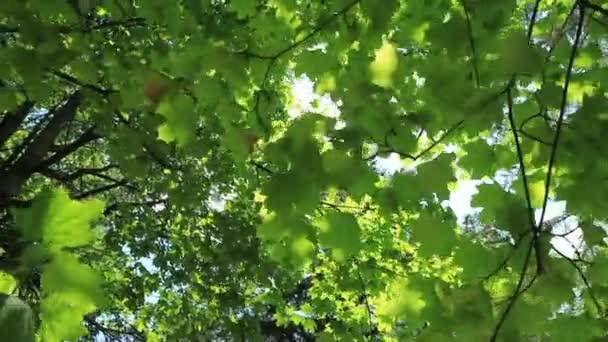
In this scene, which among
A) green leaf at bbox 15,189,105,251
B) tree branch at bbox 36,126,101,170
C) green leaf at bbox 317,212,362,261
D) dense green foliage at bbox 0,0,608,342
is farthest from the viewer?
tree branch at bbox 36,126,101,170

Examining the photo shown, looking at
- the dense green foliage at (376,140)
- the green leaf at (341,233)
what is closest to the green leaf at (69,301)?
the dense green foliage at (376,140)

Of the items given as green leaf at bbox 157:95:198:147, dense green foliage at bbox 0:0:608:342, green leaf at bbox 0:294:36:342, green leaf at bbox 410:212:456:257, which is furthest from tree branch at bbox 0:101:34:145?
green leaf at bbox 0:294:36:342

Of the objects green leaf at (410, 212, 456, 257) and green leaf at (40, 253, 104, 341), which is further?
green leaf at (410, 212, 456, 257)

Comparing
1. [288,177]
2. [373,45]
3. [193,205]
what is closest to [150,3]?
[373,45]

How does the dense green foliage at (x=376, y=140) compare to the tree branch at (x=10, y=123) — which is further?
the tree branch at (x=10, y=123)

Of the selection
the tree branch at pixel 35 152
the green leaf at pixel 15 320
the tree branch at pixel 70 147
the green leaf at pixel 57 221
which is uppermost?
the tree branch at pixel 70 147

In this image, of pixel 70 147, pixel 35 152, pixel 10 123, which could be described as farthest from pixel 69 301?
pixel 70 147

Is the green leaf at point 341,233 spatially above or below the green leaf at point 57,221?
above

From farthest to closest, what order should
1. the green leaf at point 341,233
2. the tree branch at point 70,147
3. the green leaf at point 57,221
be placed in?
the tree branch at point 70,147 < the green leaf at point 341,233 < the green leaf at point 57,221

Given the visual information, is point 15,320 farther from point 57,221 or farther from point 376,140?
point 376,140

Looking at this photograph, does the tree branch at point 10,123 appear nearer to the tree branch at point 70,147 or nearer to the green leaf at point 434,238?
the tree branch at point 70,147

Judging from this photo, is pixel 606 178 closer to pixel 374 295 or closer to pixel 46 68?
pixel 46 68

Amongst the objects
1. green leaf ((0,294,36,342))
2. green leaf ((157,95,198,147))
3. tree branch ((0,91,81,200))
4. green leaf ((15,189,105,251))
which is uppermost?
tree branch ((0,91,81,200))

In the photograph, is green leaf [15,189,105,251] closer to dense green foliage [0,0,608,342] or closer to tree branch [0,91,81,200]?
dense green foliage [0,0,608,342]
